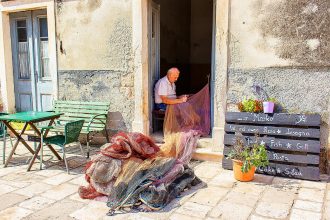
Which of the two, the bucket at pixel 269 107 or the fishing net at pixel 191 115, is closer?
the bucket at pixel 269 107

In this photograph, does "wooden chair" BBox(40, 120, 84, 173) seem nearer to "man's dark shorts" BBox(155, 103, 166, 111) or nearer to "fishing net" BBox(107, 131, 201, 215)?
"fishing net" BBox(107, 131, 201, 215)

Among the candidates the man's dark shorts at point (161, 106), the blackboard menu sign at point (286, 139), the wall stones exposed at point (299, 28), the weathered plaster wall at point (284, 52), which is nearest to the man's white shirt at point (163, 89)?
the man's dark shorts at point (161, 106)

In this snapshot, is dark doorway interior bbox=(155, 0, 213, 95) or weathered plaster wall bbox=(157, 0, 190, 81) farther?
dark doorway interior bbox=(155, 0, 213, 95)

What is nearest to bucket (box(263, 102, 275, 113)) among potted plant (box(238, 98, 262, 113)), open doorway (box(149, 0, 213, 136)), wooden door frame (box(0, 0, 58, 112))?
potted plant (box(238, 98, 262, 113))

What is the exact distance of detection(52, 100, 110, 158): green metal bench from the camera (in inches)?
233

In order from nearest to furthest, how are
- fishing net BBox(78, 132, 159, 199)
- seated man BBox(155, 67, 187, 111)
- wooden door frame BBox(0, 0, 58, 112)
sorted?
fishing net BBox(78, 132, 159, 199) < seated man BBox(155, 67, 187, 111) < wooden door frame BBox(0, 0, 58, 112)

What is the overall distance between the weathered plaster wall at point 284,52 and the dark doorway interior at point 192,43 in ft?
10.8

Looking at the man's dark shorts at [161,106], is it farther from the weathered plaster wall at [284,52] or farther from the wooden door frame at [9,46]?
the wooden door frame at [9,46]

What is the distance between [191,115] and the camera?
5641mm

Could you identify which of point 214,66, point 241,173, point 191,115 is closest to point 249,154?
point 241,173

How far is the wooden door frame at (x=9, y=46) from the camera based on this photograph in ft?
21.3

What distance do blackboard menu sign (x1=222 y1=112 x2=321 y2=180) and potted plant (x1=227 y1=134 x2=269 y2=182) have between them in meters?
0.20

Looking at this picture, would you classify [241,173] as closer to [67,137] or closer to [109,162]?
[109,162]

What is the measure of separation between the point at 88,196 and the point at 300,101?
329 centimetres
